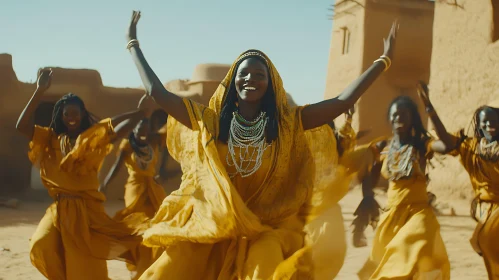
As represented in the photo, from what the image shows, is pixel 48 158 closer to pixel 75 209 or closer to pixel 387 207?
pixel 75 209

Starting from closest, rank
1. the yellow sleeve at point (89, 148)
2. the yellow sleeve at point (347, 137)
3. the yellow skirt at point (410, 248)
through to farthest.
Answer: the yellow skirt at point (410, 248)
the yellow sleeve at point (89, 148)
the yellow sleeve at point (347, 137)

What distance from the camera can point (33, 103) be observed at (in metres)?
5.26

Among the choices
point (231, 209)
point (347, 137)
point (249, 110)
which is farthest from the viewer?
point (347, 137)

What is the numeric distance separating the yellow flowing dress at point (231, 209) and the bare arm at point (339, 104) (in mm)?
71

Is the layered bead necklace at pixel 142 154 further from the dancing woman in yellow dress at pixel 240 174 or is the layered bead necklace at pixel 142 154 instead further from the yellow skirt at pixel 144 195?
the dancing woman in yellow dress at pixel 240 174

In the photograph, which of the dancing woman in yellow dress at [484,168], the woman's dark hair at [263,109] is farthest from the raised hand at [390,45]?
the dancing woman in yellow dress at [484,168]

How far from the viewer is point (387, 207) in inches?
224

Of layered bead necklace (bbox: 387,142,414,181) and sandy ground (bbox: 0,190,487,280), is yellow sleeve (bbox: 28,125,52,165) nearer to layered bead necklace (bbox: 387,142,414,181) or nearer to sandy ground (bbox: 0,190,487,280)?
sandy ground (bbox: 0,190,487,280)

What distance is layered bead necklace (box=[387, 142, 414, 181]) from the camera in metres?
5.56

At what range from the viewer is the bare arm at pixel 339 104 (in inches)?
130

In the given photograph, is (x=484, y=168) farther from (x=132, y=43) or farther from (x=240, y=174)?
(x=132, y=43)

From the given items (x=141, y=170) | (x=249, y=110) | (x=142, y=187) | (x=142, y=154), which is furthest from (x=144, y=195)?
(x=249, y=110)

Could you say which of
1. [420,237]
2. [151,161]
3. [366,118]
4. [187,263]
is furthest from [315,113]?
[366,118]

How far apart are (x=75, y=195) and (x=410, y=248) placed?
9.89 ft
